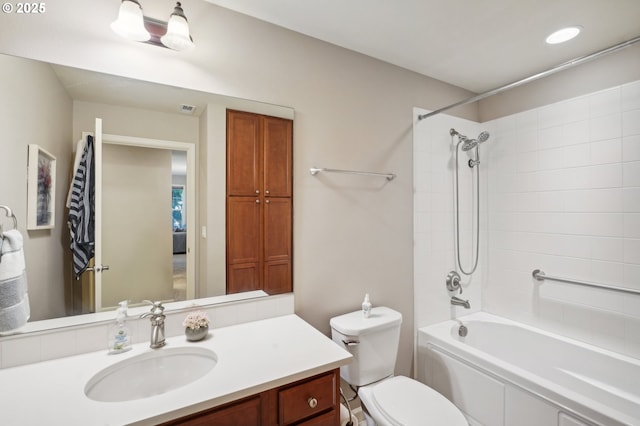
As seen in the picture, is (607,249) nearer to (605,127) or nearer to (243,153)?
(605,127)

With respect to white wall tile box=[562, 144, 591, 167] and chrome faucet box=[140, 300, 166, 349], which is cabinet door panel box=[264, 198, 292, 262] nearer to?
chrome faucet box=[140, 300, 166, 349]

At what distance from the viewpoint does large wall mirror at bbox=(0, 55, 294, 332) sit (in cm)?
112

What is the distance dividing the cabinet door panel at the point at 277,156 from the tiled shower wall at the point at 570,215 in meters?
1.89

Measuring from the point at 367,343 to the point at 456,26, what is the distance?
189 cm

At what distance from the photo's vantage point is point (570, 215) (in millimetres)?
2061

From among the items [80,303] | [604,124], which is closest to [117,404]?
[80,303]

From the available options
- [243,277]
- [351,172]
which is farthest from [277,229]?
[351,172]

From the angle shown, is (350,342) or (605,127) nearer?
(350,342)

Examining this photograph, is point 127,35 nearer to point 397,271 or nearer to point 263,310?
point 263,310

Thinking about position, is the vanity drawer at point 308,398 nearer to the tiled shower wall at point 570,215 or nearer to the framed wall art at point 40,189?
the framed wall art at point 40,189

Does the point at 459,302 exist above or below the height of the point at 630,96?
below

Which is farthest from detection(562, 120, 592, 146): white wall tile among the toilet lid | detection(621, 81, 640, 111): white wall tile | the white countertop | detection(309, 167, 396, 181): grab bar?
the white countertop

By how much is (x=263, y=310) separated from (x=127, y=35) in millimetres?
Result: 1438

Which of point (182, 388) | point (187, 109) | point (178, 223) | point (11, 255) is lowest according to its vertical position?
point (182, 388)
